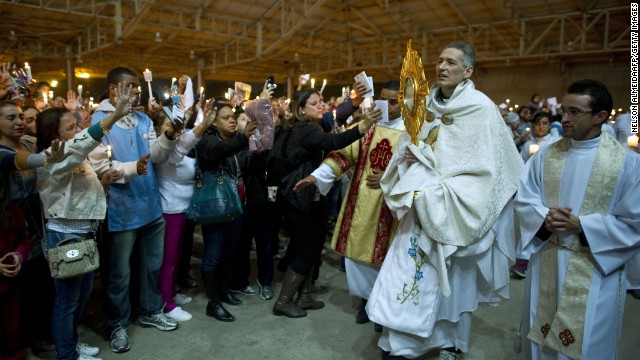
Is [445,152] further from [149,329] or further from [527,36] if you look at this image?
[527,36]

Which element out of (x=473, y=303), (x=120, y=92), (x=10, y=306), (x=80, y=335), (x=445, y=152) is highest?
(x=120, y=92)

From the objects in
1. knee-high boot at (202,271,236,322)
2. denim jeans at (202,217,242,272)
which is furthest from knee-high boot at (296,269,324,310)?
denim jeans at (202,217,242,272)

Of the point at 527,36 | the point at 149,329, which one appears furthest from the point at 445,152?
the point at 527,36

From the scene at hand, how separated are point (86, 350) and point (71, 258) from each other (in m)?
0.85

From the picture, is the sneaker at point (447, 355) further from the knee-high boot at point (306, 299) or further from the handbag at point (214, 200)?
the handbag at point (214, 200)

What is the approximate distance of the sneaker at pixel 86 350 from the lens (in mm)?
3018

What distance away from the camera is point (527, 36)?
552 inches

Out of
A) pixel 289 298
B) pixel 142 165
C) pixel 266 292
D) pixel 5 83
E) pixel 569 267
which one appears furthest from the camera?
pixel 266 292

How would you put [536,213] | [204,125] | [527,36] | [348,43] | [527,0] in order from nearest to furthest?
[536,213]
[204,125]
[527,0]
[527,36]
[348,43]

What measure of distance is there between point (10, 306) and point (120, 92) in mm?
1513

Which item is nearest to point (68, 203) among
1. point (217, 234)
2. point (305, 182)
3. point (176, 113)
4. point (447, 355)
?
point (176, 113)

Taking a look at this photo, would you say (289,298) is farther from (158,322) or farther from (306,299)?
(158,322)

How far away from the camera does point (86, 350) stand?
3035mm

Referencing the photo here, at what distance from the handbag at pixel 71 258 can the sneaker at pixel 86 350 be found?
2.46 feet
